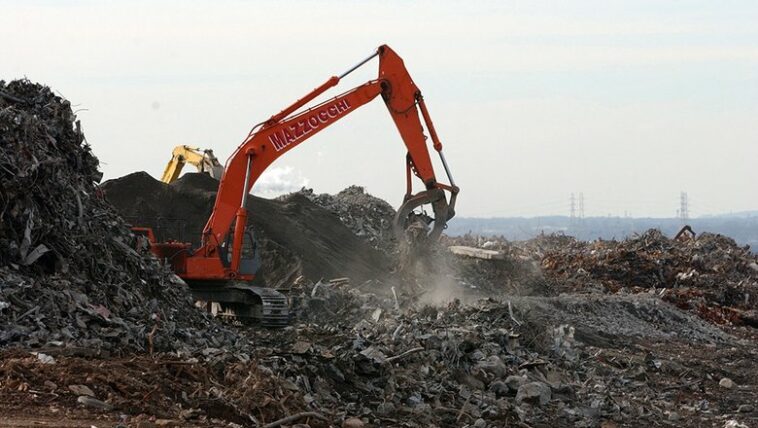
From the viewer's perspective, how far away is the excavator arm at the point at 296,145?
16281mm

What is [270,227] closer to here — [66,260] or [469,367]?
[469,367]

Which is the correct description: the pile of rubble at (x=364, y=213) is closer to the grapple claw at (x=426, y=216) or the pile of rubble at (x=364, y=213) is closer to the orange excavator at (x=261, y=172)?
the grapple claw at (x=426, y=216)

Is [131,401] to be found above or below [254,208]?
below

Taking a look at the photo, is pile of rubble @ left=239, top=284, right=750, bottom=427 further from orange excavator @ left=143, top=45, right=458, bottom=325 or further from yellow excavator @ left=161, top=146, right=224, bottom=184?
yellow excavator @ left=161, top=146, right=224, bottom=184

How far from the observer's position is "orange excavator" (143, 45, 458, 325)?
16.2 metres

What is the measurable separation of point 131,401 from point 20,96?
658 centimetres

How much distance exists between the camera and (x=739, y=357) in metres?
17.8

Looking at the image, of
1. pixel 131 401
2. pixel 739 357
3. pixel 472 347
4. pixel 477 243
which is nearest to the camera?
pixel 131 401

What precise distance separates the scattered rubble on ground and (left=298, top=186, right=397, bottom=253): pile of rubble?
3361mm

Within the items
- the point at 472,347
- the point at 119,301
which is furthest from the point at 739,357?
the point at 119,301

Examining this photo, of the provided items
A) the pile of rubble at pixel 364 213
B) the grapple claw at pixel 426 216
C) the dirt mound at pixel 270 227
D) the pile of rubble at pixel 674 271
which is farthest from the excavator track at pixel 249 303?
the pile of rubble at pixel 674 271

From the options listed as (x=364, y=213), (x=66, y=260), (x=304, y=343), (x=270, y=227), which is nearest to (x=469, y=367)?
(x=304, y=343)

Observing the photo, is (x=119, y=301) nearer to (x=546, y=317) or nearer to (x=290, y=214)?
(x=546, y=317)

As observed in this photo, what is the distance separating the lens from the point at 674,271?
85.3 ft
